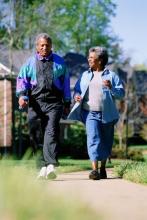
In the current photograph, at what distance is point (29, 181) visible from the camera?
351 centimetres

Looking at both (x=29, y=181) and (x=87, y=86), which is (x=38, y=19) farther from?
(x=29, y=181)

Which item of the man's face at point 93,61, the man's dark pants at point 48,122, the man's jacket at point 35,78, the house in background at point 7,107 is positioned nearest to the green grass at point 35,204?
the man's dark pants at point 48,122

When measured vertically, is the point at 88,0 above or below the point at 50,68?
above

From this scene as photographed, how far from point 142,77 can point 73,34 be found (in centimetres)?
1498

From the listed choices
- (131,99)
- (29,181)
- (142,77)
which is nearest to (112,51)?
(142,77)

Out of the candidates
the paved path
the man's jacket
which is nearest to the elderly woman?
the man's jacket

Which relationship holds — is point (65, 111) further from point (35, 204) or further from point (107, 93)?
point (35, 204)

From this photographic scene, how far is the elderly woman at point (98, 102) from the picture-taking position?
861 cm

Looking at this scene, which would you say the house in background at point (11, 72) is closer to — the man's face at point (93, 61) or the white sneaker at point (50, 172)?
the man's face at point (93, 61)

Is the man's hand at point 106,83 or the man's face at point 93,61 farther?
the man's face at point 93,61

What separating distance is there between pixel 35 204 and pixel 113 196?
279 centimetres

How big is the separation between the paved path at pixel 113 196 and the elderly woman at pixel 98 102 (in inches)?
19.1

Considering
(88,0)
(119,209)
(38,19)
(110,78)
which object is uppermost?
(88,0)

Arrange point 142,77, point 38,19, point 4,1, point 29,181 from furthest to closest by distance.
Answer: point 142,77 → point 38,19 → point 4,1 → point 29,181
